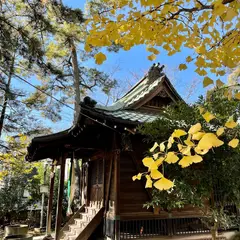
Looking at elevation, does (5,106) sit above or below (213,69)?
above

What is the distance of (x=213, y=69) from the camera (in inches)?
73.5

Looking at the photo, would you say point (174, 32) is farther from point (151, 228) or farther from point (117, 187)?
point (151, 228)

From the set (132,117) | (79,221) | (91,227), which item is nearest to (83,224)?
(79,221)

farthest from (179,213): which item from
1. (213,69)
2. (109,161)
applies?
(213,69)

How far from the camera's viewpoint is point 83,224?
6.76m

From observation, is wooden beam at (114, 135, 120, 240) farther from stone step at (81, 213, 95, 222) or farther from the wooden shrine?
stone step at (81, 213, 95, 222)

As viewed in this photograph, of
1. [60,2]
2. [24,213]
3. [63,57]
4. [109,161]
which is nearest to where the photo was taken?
[109,161]

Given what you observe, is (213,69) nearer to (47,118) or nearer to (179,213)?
(179,213)

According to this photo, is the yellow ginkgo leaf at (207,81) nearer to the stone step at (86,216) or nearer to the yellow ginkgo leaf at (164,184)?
the yellow ginkgo leaf at (164,184)

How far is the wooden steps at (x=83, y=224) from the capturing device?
584cm

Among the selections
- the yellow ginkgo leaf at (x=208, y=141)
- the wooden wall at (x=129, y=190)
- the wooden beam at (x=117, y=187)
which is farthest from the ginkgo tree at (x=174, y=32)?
the wooden wall at (x=129, y=190)

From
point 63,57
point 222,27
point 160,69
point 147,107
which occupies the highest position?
point 63,57

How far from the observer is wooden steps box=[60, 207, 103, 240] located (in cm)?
584

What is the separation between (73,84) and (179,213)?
915 cm
